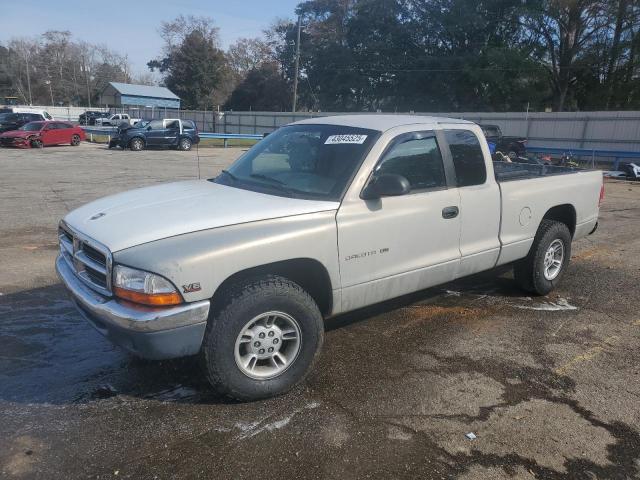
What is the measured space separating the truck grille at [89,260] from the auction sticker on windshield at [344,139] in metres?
1.90

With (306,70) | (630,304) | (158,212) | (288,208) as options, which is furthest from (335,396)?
(306,70)

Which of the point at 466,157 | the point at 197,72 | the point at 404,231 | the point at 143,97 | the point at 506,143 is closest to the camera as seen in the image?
the point at 404,231

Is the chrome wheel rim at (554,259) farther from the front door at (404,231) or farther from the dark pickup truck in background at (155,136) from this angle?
the dark pickup truck in background at (155,136)

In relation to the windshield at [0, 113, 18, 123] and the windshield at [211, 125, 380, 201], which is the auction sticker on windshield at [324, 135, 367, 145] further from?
the windshield at [0, 113, 18, 123]

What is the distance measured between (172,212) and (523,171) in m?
4.02

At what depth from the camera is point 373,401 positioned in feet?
11.6

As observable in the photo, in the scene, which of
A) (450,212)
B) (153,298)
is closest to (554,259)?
(450,212)

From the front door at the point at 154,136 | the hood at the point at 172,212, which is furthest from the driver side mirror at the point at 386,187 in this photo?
the front door at the point at 154,136

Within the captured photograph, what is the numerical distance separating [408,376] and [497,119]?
106 ft

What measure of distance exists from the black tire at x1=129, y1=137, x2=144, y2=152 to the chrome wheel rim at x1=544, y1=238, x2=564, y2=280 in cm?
2610

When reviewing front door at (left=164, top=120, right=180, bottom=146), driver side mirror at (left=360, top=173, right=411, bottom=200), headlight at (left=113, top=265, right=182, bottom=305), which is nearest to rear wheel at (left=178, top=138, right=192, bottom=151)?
front door at (left=164, top=120, right=180, bottom=146)

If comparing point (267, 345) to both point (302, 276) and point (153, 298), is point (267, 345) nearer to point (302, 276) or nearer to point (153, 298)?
point (302, 276)

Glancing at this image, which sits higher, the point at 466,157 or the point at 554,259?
the point at 466,157

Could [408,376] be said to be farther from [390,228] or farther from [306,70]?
[306,70]
